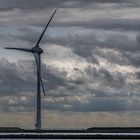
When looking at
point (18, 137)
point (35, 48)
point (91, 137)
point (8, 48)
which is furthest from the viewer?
point (18, 137)

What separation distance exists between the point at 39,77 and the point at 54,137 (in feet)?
98.0

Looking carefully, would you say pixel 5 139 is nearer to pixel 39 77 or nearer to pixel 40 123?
pixel 40 123

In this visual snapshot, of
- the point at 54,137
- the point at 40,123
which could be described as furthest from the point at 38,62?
the point at 54,137

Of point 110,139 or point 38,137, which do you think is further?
point 38,137

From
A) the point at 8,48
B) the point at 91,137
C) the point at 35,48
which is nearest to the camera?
the point at 8,48

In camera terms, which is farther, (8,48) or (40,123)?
(40,123)

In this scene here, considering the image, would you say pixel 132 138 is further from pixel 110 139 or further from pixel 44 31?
pixel 44 31

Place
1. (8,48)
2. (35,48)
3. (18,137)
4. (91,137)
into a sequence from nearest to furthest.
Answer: (8,48)
(35,48)
(91,137)
(18,137)

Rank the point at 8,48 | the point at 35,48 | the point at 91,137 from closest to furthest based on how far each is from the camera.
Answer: the point at 8,48, the point at 35,48, the point at 91,137

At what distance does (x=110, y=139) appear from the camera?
15688 centimetres

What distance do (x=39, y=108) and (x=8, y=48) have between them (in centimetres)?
1884

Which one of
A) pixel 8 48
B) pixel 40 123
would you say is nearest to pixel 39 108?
pixel 40 123

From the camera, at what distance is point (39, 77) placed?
148125 millimetres

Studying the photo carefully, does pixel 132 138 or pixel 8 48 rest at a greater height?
pixel 8 48
